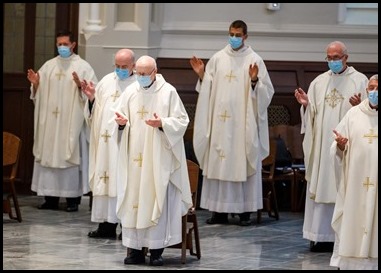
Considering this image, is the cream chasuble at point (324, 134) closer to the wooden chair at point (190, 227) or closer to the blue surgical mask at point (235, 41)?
the wooden chair at point (190, 227)

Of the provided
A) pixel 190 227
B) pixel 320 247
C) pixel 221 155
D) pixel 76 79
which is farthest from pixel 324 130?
pixel 76 79

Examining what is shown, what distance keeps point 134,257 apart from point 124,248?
0.90 meters

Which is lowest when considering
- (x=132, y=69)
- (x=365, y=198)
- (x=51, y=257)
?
(x=51, y=257)

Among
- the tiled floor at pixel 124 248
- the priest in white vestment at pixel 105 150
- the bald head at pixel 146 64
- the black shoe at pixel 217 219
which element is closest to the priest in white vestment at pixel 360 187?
the tiled floor at pixel 124 248

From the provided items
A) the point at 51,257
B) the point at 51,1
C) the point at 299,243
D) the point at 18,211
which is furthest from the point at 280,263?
the point at 51,1

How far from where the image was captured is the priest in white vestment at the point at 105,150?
1239 cm

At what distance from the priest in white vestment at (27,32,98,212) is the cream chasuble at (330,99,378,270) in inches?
185

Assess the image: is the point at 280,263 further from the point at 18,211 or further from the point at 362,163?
the point at 18,211

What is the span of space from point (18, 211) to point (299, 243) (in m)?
3.07

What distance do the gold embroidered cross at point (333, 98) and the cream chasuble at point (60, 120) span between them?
3.32 m

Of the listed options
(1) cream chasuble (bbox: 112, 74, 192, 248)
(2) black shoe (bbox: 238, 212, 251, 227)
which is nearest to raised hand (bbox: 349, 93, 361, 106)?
(1) cream chasuble (bbox: 112, 74, 192, 248)

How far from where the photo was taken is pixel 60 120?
1452cm

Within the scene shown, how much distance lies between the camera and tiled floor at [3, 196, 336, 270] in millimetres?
11117

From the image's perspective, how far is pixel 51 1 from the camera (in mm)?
15336
